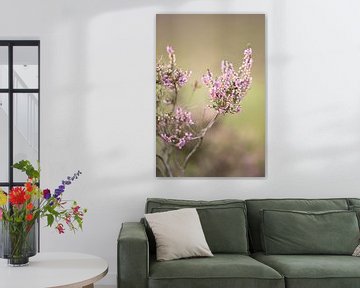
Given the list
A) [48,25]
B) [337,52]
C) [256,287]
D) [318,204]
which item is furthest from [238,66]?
[256,287]

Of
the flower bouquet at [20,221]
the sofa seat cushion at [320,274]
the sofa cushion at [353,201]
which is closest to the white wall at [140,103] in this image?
the sofa cushion at [353,201]

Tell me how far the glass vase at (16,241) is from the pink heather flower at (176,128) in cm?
163

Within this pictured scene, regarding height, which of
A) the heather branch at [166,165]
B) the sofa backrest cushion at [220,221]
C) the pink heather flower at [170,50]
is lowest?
the sofa backrest cushion at [220,221]

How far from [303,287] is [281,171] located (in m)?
1.29

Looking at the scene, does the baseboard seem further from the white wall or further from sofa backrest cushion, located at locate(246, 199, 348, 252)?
sofa backrest cushion, located at locate(246, 199, 348, 252)

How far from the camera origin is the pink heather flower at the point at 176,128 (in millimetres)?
4641

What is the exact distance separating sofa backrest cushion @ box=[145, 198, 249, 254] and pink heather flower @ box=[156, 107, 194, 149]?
0.54 m

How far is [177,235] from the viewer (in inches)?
154

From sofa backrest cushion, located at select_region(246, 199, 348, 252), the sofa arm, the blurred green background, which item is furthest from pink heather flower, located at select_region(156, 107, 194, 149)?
the sofa arm

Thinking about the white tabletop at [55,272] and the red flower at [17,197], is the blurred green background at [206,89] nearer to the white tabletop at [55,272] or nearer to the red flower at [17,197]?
the white tabletop at [55,272]

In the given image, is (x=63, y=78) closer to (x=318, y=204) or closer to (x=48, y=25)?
(x=48, y=25)

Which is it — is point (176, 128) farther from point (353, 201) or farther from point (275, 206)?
point (353, 201)

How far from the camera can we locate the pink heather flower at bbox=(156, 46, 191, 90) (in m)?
4.64

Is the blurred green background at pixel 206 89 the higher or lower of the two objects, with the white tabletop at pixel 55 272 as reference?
higher
